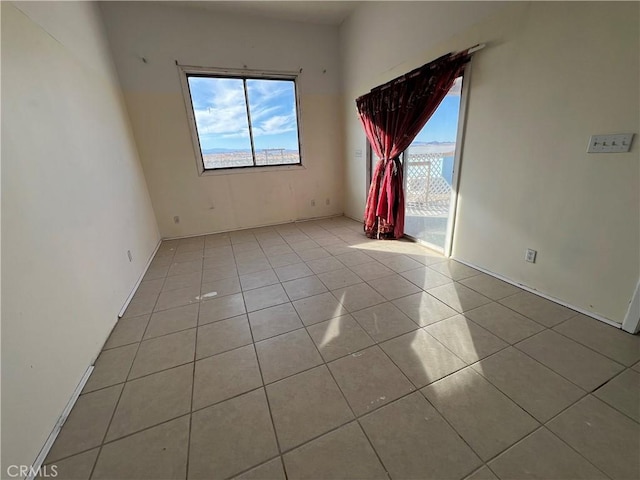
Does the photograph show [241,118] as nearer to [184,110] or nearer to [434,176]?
[184,110]

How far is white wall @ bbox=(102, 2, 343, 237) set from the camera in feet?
10.4

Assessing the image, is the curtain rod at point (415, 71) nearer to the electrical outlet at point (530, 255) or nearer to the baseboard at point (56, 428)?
the electrical outlet at point (530, 255)

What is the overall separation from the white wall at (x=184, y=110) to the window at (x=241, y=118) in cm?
14

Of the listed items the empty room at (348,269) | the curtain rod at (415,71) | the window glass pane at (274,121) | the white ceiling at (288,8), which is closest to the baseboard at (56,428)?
the empty room at (348,269)

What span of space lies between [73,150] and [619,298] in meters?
3.74

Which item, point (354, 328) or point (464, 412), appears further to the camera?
point (354, 328)

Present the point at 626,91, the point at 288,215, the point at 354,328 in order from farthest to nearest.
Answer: the point at 288,215 → the point at 354,328 → the point at 626,91

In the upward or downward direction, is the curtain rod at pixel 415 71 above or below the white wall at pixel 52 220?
above

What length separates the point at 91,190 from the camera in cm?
200

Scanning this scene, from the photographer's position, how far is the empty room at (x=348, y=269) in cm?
110

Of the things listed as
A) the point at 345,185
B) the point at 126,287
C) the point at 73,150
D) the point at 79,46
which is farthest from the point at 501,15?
the point at 126,287

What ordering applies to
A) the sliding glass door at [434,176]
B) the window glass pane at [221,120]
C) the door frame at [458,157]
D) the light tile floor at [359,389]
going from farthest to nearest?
1. the window glass pane at [221,120]
2. the sliding glass door at [434,176]
3. the door frame at [458,157]
4. the light tile floor at [359,389]

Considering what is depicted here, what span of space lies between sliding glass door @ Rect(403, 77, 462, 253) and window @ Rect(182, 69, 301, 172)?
1.90 metres

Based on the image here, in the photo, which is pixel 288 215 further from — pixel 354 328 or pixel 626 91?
pixel 626 91
